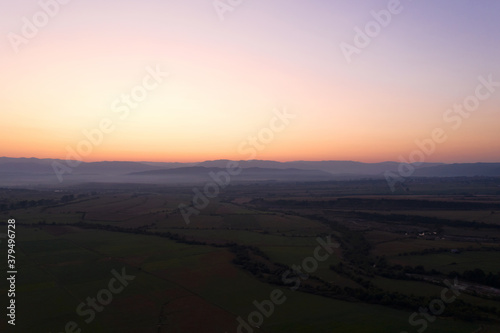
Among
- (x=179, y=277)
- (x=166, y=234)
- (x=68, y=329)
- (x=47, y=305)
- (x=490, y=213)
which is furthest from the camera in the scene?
(x=490, y=213)

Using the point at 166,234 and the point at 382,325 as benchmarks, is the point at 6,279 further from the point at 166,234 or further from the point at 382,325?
the point at 382,325

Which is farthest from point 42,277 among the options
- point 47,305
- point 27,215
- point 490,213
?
point 490,213

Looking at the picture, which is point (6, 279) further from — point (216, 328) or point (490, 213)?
point (490, 213)

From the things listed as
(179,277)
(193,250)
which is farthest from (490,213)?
(179,277)

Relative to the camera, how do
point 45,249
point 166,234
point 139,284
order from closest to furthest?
point 139,284 < point 45,249 < point 166,234

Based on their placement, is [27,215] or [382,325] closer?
[382,325]

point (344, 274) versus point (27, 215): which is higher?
point (27, 215)
